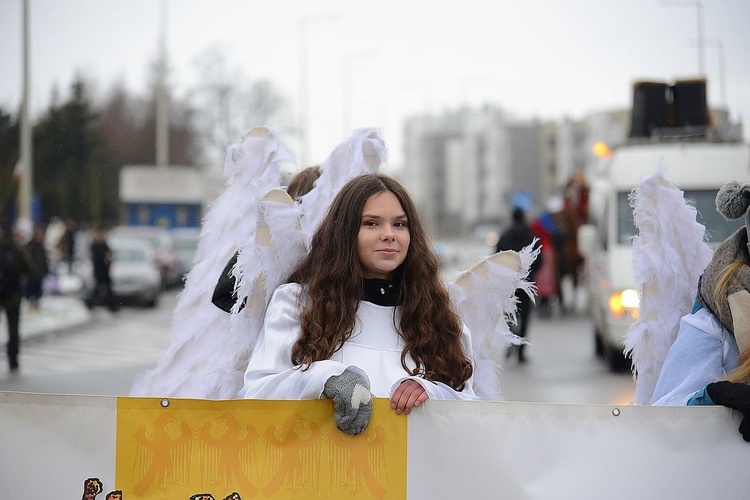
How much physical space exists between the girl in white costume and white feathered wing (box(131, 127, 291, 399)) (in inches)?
42.5

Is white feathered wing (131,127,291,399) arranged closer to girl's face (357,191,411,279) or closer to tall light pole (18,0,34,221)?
girl's face (357,191,411,279)

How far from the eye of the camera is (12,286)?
12914 mm

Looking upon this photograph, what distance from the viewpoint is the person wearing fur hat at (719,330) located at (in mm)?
3234

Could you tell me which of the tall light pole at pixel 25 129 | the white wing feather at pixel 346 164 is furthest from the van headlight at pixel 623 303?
the tall light pole at pixel 25 129

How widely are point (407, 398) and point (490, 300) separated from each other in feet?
3.36

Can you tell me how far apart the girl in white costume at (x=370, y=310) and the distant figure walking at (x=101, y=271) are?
63.6 feet

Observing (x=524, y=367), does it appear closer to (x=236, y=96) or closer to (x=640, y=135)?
(x=640, y=135)

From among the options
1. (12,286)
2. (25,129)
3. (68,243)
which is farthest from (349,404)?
(68,243)

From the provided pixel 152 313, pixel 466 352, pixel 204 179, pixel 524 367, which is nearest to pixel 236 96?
pixel 204 179

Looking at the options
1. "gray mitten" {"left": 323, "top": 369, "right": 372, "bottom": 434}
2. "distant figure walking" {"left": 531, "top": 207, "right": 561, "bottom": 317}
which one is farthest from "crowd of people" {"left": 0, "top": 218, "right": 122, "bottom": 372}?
"gray mitten" {"left": 323, "top": 369, "right": 372, "bottom": 434}

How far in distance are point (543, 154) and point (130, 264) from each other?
10499 centimetres

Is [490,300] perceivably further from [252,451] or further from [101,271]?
[101,271]

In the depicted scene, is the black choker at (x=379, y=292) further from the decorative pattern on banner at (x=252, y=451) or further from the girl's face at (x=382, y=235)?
the decorative pattern on banner at (x=252, y=451)

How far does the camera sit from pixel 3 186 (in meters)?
29.2
